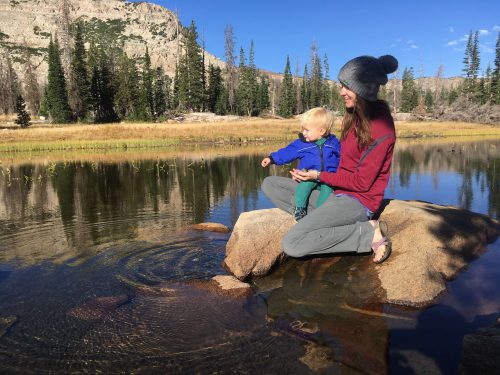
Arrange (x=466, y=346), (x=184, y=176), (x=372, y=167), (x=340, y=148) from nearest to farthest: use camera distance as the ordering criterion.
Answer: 1. (x=466, y=346)
2. (x=372, y=167)
3. (x=340, y=148)
4. (x=184, y=176)

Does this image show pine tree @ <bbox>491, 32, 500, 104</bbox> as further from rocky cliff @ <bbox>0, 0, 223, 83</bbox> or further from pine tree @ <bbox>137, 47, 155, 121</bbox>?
rocky cliff @ <bbox>0, 0, 223, 83</bbox>

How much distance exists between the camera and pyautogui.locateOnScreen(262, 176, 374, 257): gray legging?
A: 4.16 meters

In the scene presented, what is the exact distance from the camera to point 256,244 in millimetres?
4828

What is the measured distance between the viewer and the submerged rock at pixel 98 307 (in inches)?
148

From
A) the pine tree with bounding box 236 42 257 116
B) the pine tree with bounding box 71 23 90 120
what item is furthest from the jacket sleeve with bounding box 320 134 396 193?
the pine tree with bounding box 236 42 257 116

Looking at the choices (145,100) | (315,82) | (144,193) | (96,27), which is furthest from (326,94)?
(96,27)

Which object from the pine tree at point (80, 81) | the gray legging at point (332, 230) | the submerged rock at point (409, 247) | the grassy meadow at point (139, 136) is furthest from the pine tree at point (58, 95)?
the gray legging at point (332, 230)

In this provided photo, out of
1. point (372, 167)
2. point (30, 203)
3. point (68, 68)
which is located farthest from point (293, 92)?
point (372, 167)

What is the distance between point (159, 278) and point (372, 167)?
2830 mm

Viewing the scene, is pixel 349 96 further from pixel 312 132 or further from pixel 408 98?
pixel 408 98

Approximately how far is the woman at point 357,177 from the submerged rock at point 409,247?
36 cm

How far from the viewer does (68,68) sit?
172ft

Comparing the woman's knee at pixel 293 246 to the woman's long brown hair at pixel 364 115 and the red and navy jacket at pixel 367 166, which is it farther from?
the woman's long brown hair at pixel 364 115

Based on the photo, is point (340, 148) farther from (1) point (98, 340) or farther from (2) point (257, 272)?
(1) point (98, 340)
